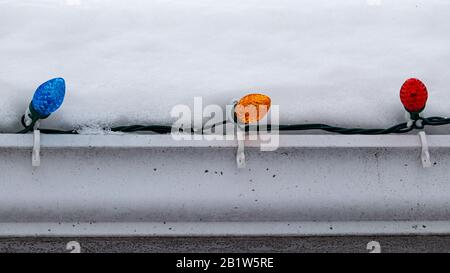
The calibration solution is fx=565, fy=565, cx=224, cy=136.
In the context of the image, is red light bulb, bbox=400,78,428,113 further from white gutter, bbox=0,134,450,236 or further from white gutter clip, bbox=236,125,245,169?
white gutter clip, bbox=236,125,245,169

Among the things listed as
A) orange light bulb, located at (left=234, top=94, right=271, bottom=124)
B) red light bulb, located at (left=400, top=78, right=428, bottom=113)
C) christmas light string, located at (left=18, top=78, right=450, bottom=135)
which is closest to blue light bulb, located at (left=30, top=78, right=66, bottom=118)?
christmas light string, located at (left=18, top=78, right=450, bottom=135)

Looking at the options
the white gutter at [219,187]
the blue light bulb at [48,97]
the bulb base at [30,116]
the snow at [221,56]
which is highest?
the snow at [221,56]

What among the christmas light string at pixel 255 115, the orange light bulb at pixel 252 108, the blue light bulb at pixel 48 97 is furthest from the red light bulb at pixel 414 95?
the blue light bulb at pixel 48 97

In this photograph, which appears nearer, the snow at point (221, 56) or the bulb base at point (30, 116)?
the bulb base at point (30, 116)

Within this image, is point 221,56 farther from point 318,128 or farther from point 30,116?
point 30,116

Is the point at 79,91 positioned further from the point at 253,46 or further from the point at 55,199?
the point at 253,46

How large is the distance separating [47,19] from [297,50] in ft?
2.17

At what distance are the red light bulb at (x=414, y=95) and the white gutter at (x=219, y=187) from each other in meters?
0.07

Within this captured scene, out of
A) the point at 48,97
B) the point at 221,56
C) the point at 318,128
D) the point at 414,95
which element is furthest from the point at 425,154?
the point at 48,97

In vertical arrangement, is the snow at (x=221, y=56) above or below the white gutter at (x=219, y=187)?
above

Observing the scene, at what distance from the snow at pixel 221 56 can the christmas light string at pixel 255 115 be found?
28 millimetres

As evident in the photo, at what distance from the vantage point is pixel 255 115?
4.05 feet

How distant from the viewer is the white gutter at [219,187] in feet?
4.05

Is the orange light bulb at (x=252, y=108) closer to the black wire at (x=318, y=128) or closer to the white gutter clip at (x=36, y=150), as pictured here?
the black wire at (x=318, y=128)
